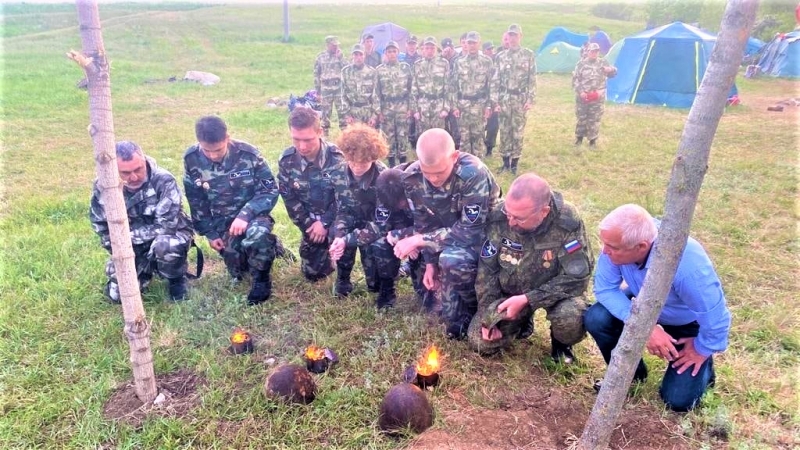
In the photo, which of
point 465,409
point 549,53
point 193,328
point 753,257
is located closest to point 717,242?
point 753,257

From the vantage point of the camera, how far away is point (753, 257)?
16.9 ft

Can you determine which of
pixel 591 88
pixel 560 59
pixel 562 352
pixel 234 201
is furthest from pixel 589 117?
pixel 560 59

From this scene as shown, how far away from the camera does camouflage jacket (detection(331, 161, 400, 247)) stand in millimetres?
4211

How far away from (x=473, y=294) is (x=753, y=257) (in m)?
3.26

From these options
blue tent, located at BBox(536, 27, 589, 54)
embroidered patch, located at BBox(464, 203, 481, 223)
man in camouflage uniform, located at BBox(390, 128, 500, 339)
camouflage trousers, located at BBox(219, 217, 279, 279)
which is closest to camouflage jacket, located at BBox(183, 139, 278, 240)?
camouflage trousers, located at BBox(219, 217, 279, 279)

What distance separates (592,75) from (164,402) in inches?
355

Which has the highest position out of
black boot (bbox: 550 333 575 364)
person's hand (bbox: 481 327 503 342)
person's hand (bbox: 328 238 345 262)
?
person's hand (bbox: 328 238 345 262)

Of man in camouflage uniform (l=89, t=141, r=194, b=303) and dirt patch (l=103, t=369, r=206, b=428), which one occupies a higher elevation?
man in camouflage uniform (l=89, t=141, r=194, b=303)

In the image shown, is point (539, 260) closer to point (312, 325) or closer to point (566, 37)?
point (312, 325)

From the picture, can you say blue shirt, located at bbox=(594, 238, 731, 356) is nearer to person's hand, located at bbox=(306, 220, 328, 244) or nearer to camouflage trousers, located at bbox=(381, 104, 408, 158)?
person's hand, located at bbox=(306, 220, 328, 244)

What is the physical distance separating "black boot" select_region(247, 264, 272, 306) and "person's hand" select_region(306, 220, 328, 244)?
458 millimetres

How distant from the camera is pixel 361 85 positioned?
9.28 m

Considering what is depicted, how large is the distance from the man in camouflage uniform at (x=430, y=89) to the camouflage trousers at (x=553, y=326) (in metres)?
6.08

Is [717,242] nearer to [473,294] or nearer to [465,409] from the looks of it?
[473,294]
